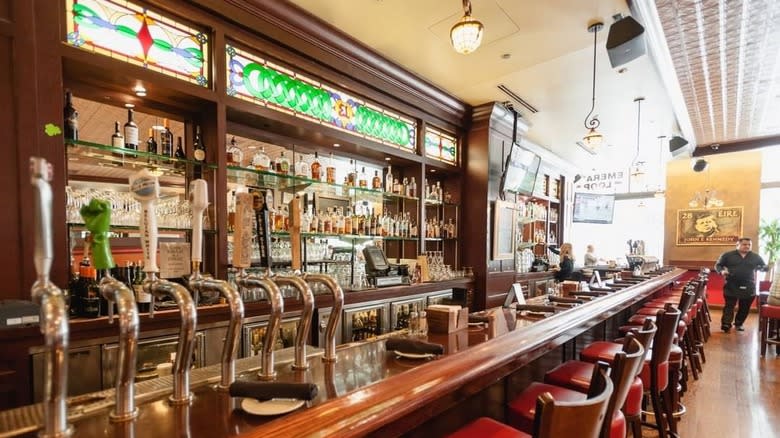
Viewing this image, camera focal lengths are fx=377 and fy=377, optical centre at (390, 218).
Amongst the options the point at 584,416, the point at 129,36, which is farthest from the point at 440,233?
the point at 584,416

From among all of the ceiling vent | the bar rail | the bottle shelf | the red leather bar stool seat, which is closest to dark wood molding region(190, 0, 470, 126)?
the ceiling vent

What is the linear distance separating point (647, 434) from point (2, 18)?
4.63 m

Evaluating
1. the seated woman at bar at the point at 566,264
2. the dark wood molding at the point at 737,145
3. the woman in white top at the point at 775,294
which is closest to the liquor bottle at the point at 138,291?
the seated woman at bar at the point at 566,264

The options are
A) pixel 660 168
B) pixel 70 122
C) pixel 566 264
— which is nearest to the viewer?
pixel 70 122

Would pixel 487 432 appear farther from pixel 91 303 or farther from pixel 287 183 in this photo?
pixel 287 183

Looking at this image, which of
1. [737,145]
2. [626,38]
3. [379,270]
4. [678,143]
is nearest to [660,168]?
[737,145]

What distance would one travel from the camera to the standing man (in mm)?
6234

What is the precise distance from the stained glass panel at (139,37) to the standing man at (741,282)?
821 centimetres

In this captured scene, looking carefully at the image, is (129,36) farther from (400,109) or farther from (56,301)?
(400,109)

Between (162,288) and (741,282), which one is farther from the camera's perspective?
(741,282)

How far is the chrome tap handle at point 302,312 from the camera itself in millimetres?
1223

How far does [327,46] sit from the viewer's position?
326cm

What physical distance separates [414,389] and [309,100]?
112 inches

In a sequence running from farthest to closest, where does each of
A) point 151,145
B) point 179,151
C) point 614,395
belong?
point 179,151 → point 151,145 → point 614,395
